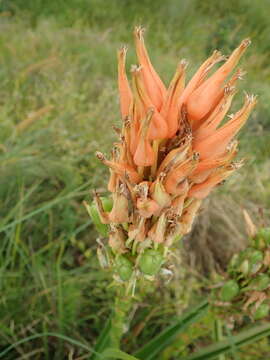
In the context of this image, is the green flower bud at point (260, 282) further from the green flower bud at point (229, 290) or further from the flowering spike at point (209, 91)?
the flowering spike at point (209, 91)

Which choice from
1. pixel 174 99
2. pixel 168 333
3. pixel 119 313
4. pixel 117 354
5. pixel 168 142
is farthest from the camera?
pixel 168 333

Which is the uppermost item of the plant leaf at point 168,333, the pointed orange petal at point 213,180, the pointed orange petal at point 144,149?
the pointed orange petal at point 144,149

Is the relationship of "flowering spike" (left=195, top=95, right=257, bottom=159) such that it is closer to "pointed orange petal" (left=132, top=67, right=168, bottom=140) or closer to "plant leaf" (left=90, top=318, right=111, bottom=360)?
"pointed orange petal" (left=132, top=67, right=168, bottom=140)

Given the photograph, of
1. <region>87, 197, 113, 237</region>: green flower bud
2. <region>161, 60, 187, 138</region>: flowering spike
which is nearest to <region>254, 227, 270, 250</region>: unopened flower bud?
<region>87, 197, 113, 237</region>: green flower bud

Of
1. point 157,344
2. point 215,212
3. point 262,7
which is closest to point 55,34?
point 215,212

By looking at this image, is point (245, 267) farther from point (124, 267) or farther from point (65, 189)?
point (65, 189)

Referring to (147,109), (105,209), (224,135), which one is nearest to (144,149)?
(147,109)

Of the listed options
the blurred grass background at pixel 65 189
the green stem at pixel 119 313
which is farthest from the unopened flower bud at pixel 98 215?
the blurred grass background at pixel 65 189
